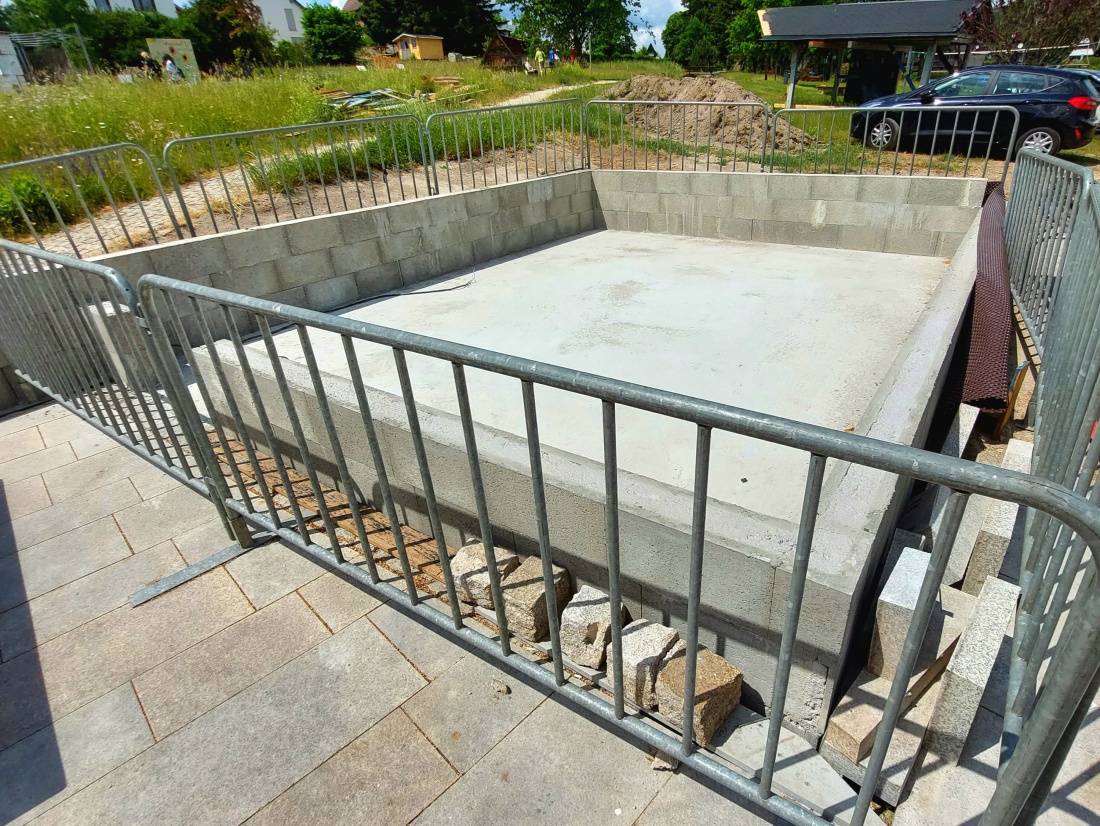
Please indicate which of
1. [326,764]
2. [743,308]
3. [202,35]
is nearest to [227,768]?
[326,764]

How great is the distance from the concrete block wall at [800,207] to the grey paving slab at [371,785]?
302 inches

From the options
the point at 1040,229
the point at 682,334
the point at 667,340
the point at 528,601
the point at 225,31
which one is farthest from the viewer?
the point at 225,31

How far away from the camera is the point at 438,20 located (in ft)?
162

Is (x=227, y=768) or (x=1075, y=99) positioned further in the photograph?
(x=1075, y=99)

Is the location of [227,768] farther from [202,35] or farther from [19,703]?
[202,35]

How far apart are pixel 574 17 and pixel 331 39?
63.0 feet

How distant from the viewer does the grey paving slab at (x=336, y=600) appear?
261cm

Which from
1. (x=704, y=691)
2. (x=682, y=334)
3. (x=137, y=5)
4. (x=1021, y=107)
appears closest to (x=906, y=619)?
(x=704, y=691)

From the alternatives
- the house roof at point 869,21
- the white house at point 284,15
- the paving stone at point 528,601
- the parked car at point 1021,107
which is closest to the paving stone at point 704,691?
the paving stone at point 528,601

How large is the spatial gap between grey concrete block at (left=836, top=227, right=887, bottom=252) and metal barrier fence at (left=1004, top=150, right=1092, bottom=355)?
73.3 inches

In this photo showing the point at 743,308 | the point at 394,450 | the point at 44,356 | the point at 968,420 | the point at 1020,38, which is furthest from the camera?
the point at 1020,38

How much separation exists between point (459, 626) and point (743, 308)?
4.35m

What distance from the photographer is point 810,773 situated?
1.93m

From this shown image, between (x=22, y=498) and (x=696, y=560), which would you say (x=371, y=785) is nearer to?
(x=696, y=560)
